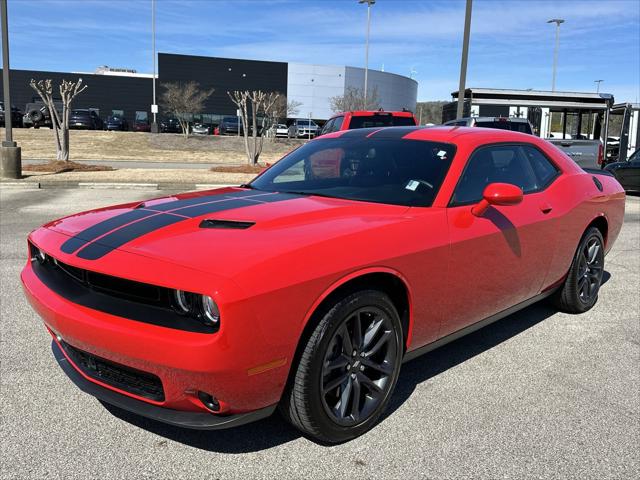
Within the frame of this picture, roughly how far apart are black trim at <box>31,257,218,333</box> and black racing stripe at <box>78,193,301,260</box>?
0.56ft

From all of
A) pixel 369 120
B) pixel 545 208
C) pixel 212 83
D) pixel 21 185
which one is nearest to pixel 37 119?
pixel 212 83

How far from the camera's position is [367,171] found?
149 inches

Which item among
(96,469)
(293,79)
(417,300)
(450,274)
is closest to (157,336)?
(96,469)

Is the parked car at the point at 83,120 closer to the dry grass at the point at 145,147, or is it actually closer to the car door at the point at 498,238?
the dry grass at the point at 145,147

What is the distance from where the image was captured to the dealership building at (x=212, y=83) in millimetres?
65438

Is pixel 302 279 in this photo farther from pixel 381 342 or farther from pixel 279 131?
pixel 279 131

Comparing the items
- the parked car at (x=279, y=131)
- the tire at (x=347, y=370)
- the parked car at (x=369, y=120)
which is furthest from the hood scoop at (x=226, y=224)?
the parked car at (x=279, y=131)

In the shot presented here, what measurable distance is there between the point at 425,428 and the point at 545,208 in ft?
6.36

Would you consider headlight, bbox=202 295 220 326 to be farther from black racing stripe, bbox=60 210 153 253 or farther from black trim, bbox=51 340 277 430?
black racing stripe, bbox=60 210 153 253

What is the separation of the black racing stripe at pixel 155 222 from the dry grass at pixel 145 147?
25.0 m

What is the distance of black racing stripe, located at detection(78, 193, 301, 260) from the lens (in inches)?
105

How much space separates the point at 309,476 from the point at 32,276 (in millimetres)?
1816

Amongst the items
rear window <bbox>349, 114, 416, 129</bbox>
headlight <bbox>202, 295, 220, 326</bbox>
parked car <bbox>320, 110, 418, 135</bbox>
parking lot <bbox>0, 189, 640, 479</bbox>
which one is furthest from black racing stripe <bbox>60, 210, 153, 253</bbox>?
rear window <bbox>349, 114, 416, 129</bbox>

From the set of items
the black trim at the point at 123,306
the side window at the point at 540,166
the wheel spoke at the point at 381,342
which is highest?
the side window at the point at 540,166
